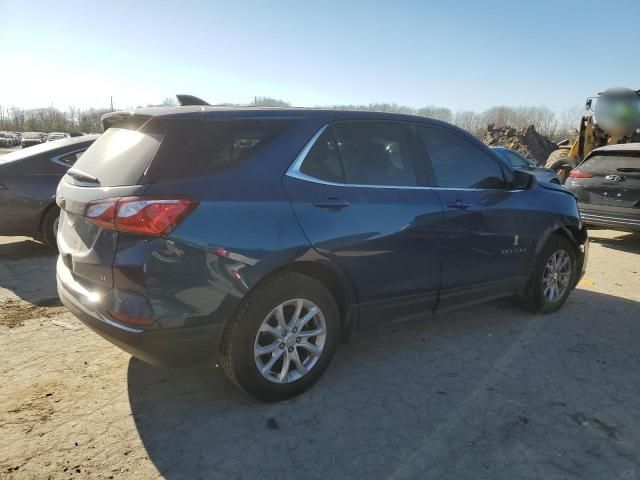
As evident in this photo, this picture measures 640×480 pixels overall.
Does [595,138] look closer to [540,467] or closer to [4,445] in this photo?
[540,467]

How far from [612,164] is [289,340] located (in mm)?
7377

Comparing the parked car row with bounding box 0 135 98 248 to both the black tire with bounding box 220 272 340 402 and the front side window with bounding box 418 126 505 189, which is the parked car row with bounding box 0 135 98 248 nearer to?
the black tire with bounding box 220 272 340 402

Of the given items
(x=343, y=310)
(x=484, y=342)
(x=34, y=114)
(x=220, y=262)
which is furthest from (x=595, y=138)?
(x=34, y=114)

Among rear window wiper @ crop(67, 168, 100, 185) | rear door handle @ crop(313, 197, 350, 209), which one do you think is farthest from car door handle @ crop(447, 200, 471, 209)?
rear window wiper @ crop(67, 168, 100, 185)

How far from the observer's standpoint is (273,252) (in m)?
2.79

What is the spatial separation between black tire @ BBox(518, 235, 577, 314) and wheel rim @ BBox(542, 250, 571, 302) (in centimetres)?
2

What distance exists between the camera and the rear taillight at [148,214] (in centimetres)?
253

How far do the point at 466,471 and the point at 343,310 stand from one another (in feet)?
3.98

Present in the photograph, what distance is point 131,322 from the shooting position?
2.59 m

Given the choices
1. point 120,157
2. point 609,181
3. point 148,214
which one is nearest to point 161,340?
point 148,214

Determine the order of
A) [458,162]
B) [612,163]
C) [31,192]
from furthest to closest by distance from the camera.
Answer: [612,163], [31,192], [458,162]

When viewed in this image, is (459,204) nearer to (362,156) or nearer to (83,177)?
(362,156)

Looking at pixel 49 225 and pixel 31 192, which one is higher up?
pixel 31 192

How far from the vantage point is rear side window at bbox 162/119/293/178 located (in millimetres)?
2691
